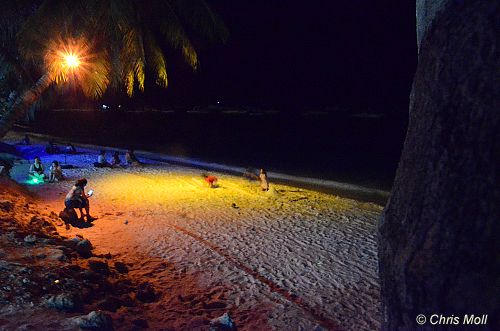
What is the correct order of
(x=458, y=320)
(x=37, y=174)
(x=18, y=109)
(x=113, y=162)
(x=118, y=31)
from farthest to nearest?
1. (x=113, y=162)
2. (x=37, y=174)
3. (x=118, y=31)
4. (x=18, y=109)
5. (x=458, y=320)

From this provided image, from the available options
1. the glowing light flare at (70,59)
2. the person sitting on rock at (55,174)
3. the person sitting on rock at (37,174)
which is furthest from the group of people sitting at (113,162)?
the glowing light flare at (70,59)

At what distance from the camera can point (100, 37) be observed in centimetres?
1129

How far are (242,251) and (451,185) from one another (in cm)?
603

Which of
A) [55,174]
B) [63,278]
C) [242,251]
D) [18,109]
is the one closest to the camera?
[63,278]

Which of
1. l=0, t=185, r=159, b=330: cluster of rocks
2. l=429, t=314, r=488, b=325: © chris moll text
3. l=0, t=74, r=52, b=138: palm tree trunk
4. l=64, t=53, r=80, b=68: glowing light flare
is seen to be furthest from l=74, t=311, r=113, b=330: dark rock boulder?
l=64, t=53, r=80, b=68: glowing light flare

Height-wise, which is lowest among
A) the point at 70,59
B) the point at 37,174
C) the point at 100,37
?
the point at 37,174

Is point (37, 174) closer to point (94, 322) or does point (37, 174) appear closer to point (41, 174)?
point (41, 174)

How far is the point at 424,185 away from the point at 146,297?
14.2ft

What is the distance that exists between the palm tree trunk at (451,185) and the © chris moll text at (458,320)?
0.04 feet

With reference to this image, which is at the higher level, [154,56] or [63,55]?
[154,56]

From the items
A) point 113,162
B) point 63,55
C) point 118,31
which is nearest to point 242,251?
point 118,31

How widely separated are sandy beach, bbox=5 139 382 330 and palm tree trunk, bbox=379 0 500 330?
3.22 meters

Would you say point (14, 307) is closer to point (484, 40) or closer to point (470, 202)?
point (470, 202)

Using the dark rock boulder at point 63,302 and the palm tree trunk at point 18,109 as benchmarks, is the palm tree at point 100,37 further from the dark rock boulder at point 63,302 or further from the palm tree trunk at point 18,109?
the dark rock boulder at point 63,302
